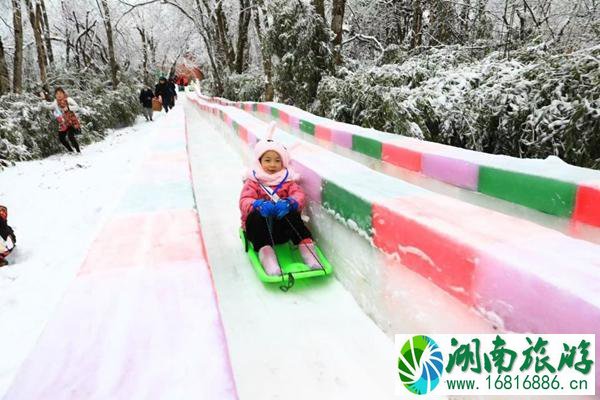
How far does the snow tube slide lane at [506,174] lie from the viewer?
2.39 m

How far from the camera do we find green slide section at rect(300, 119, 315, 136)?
20.9 ft

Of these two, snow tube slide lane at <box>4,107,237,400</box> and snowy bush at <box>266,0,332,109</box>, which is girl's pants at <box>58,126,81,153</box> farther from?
snow tube slide lane at <box>4,107,237,400</box>

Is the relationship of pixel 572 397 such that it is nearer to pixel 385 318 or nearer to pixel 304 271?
pixel 385 318

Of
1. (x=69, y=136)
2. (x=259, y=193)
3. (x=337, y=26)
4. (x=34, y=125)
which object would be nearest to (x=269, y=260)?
(x=259, y=193)

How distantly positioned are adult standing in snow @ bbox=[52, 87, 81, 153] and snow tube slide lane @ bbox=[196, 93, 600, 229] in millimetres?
6126

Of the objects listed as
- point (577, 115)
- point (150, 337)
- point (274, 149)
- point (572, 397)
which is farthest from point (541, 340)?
point (577, 115)

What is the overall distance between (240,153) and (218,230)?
3.19 metres

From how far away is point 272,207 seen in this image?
9.07 ft

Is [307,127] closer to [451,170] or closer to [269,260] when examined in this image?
[451,170]

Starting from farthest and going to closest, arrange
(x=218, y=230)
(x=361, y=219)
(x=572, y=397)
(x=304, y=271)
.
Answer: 1. (x=218, y=230)
2. (x=304, y=271)
3. (x=361, y=219)
4. (x=572, y=397)

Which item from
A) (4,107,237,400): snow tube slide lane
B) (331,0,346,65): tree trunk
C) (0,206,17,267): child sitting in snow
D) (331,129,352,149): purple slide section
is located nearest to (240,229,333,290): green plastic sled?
(4,107,237,400): snow tube slide lane

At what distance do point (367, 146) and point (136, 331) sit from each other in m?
3.58

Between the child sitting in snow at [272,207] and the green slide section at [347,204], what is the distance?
0.24 metres

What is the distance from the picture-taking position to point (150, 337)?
1351 millimetres
